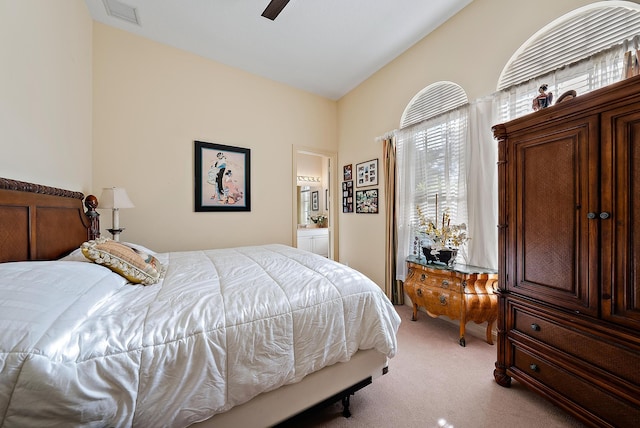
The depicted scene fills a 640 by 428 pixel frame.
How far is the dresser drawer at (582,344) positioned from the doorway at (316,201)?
2.95 metres

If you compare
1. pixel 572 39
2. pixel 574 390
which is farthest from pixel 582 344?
pixel 572 39

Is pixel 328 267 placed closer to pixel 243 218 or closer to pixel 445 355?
pixel 445 355

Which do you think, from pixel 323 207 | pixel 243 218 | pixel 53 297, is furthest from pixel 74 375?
pixel 323 207

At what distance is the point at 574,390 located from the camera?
1308 millimetres

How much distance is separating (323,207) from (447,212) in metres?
3.44

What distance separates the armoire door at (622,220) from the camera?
1108mm

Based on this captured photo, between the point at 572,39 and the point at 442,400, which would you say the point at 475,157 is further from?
the point at 442,400

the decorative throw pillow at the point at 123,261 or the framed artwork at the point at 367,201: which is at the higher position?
the framed artwork at the point at 367,201

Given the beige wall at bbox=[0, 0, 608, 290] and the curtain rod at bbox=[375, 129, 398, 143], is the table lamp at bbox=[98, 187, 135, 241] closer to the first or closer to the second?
the beige wall at bbox=[0, 0, 608, 290]

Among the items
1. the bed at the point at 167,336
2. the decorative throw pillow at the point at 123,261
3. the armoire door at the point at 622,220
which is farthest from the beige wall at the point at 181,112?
the armoire door at the point at 622,220

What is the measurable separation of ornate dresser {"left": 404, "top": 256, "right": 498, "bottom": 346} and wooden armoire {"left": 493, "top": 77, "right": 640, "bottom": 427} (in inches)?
19.1

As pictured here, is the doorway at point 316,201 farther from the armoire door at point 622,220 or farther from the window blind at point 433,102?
the armoire door at point 622,220

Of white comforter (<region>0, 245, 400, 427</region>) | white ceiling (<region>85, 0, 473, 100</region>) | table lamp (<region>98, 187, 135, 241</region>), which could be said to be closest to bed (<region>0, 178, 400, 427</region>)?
white comforter (<region>0, 245, 400, 427</region>)

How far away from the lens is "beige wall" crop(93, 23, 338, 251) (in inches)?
107
